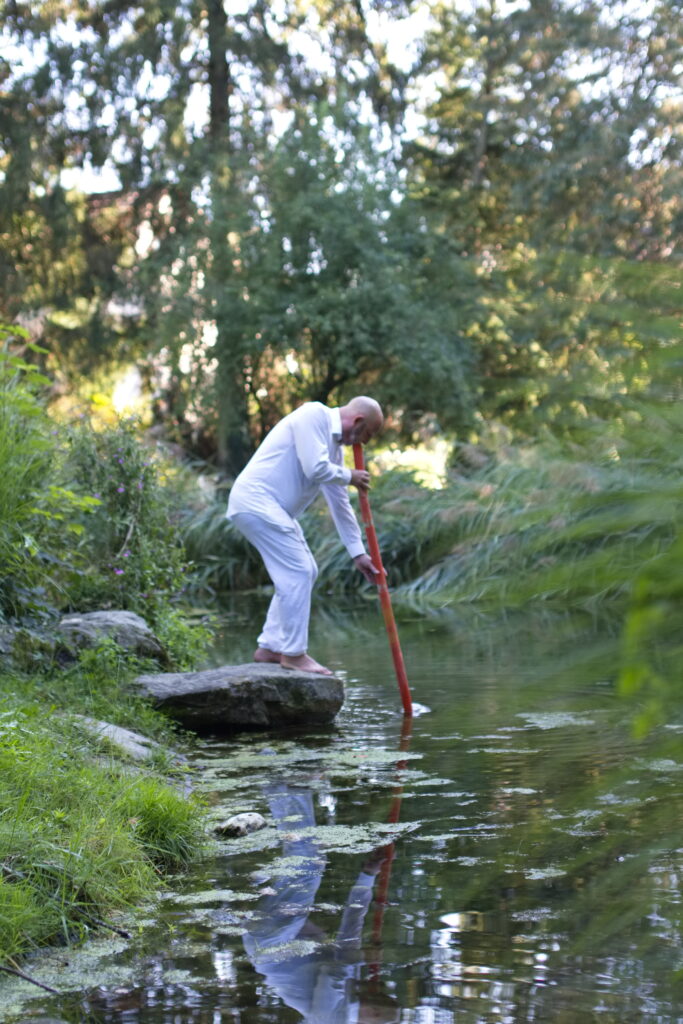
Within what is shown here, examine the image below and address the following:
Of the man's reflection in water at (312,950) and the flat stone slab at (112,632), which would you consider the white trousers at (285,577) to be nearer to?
the flat stone slab at (112,632)

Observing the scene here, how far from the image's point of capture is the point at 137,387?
35.8 metres

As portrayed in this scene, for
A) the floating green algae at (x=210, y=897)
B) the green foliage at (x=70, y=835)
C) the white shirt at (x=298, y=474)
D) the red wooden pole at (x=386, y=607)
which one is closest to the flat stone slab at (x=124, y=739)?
the green foliage at (x=70, y=835)

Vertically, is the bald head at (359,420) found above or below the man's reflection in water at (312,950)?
above

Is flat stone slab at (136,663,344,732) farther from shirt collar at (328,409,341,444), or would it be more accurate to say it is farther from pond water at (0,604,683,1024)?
shirt collar at (328,409,341,444)

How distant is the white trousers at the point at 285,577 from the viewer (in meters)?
8.45

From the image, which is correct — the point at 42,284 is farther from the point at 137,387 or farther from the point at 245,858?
the point at 245,858

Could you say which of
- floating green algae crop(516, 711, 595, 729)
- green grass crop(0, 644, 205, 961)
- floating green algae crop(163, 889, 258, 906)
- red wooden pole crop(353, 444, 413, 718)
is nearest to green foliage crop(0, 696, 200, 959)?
green grass crop(0, 644, 205, 961)

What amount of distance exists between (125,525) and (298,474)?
187cm

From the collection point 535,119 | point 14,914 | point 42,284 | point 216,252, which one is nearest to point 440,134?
point 535,119

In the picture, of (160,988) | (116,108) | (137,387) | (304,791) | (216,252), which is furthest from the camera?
(137,387)

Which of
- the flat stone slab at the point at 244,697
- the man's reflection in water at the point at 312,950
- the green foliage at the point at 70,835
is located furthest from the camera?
the flat stone slab at the point at 244,697

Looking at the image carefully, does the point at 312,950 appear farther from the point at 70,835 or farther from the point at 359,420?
the point at 359,420

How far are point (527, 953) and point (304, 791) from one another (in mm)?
2445

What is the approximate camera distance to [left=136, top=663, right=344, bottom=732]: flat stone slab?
7547 millimetres
